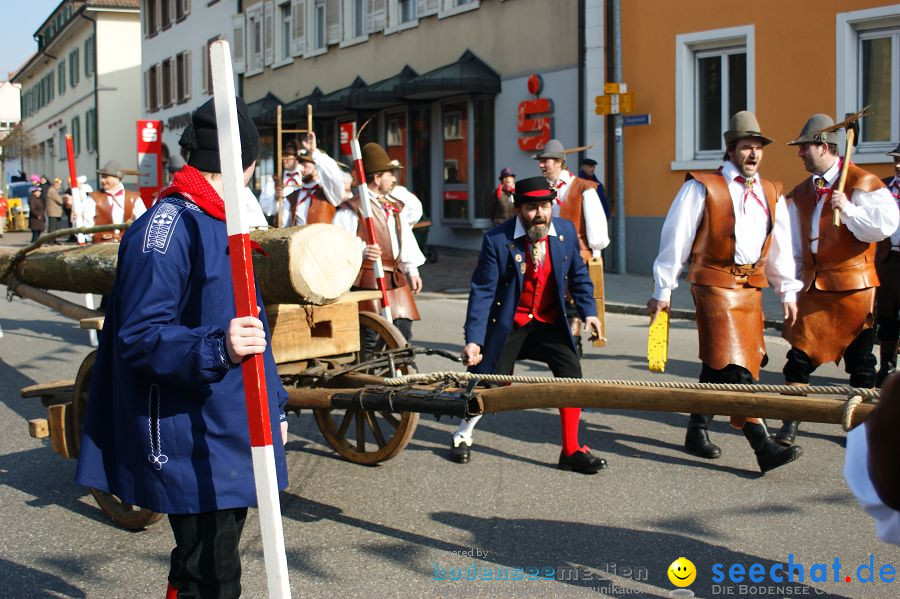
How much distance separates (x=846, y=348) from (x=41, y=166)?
7093 centimetres

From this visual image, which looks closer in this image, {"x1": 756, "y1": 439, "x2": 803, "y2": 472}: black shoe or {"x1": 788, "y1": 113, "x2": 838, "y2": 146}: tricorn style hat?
{"x1": 756, "y1": 439, "x2": 803, "y2": 472}: black shoe

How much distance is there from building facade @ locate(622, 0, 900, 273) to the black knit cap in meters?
13.0

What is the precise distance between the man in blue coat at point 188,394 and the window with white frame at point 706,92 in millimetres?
14347

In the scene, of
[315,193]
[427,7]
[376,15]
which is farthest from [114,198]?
[376,15]

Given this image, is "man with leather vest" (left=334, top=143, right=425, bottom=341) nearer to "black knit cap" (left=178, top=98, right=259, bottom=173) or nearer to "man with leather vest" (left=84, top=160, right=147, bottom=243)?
"black knit cap" (left=178, top=98, right=259, bottom=173)

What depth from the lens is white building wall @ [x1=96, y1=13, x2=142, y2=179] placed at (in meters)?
48.4

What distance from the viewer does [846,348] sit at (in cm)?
643

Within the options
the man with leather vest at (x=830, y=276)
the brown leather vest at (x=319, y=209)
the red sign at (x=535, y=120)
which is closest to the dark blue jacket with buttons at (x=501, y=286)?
the man with leather vest at (x=830, y=276)

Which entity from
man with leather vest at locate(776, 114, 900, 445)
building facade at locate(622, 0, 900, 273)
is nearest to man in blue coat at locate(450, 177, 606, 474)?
man with leather vest at locate(776, 114, 900, 445)

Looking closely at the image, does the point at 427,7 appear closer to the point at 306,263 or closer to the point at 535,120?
the point at 535,120

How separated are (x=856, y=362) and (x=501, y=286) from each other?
227 cm

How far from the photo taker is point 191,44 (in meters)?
38.0

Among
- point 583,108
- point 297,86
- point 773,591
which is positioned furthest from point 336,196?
point 297,86

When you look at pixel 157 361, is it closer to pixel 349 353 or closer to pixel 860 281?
pixel 349 353
